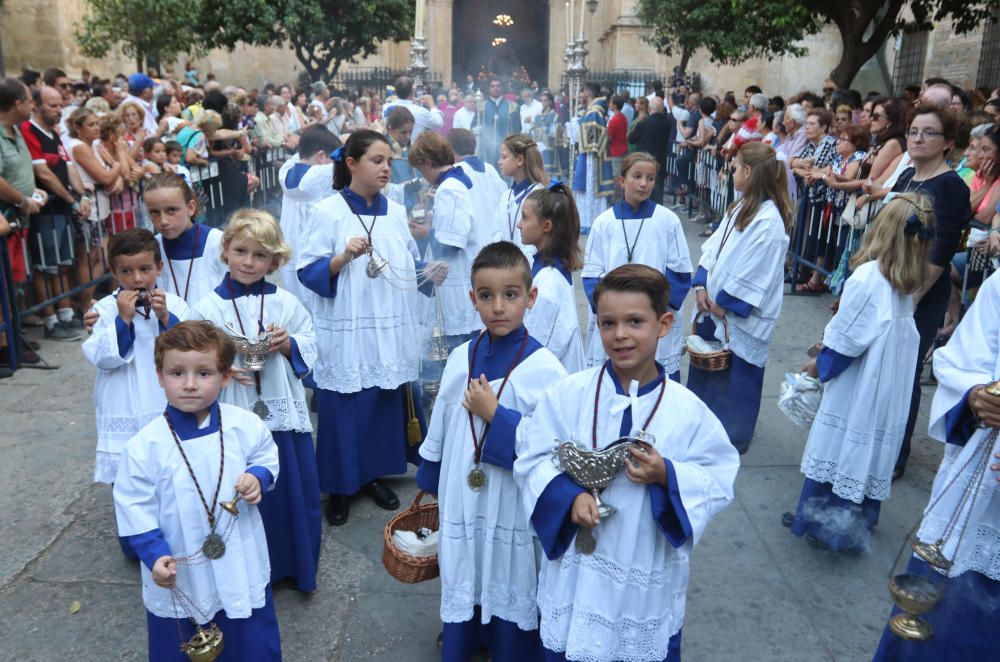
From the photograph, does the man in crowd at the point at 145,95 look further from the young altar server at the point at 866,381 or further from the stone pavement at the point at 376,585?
the young altar server at the point at 866,381

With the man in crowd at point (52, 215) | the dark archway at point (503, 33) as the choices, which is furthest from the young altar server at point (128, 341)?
the dark archway at point (503, 33)

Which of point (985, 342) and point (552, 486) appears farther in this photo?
point (985, 342)

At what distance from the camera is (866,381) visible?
155 inches

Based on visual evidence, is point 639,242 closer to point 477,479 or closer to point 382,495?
point 382,495

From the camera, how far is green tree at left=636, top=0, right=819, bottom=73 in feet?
41.7

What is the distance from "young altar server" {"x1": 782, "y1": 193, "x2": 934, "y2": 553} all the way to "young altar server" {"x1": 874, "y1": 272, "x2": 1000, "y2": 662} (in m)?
0.97

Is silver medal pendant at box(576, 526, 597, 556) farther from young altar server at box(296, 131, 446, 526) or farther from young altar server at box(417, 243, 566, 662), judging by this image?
young altar server at box(296, 131, 446, 526)

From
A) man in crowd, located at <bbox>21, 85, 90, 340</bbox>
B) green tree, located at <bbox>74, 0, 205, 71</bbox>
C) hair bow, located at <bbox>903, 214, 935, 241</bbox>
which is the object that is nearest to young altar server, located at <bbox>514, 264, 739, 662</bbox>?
hair bow, located at <bbox>903, 214, 935, 241</bbox>

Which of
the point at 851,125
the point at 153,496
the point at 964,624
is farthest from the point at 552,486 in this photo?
the point at 851,125

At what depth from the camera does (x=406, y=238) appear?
14.6ft

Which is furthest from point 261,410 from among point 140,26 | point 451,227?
point 140,26

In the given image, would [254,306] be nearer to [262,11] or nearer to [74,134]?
[74,134]

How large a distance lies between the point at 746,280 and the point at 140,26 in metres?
18.5

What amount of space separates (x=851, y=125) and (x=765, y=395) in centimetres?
373
